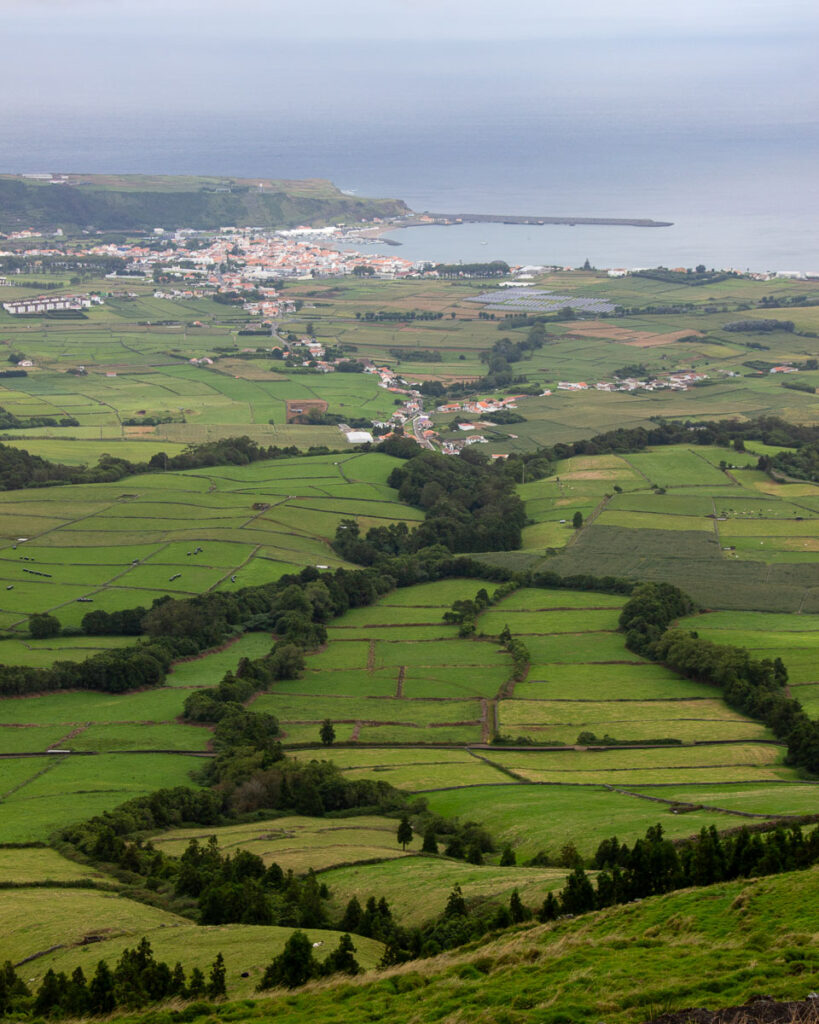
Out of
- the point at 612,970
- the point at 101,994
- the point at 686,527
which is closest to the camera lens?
the point at 612,970

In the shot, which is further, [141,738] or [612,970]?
[141,738]

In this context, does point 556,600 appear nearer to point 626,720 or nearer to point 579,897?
point 626,720

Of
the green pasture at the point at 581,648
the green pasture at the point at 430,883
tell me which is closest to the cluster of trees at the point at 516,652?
the green pasture at the point at 581,648

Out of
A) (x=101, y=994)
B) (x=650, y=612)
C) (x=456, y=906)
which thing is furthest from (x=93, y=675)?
(x=101, y=994)

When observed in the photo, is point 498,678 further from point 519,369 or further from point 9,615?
point 519,369

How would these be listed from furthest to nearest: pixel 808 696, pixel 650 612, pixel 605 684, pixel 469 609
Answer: pixel 469 609 → pixel 650 612 → pixel 605 684 → pixel 808 696

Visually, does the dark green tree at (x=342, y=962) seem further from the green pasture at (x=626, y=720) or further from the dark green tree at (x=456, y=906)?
the green pasture at (x=626, y=720)
